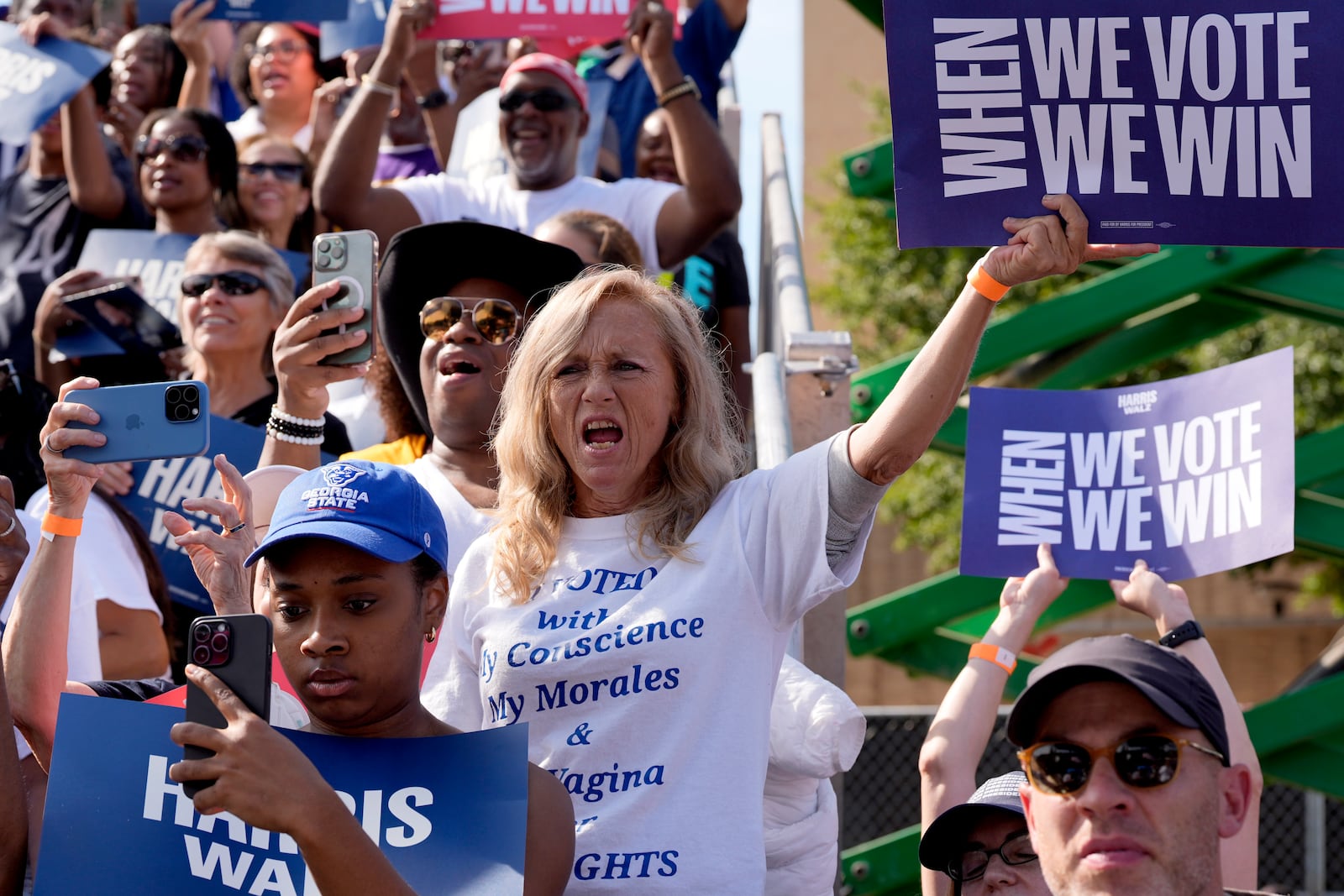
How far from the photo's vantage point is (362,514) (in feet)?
9.71

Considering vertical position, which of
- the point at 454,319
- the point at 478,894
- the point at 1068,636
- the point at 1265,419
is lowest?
the point at 1068,636

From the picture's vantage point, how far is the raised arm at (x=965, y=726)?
153 inches

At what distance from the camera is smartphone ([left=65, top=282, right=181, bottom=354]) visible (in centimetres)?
534

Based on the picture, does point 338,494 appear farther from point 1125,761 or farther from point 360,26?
point 360,26

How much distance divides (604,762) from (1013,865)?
2.82 feet

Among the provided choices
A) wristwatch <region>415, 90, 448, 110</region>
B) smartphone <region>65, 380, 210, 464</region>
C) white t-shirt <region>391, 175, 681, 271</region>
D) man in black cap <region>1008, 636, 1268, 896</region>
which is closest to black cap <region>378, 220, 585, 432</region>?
smartphone <region>65, 380, 210, 464</region>

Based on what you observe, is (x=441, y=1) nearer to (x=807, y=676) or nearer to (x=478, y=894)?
(x=807, y=676)

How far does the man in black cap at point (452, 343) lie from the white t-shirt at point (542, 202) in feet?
5.53

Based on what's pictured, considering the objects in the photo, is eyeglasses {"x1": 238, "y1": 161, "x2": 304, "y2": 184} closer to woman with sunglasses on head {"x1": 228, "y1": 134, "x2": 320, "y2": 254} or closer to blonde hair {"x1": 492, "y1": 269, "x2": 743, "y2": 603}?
woman with sunglasses on head {"x1": 228, "y1": 134, "x2": 320, "y2": 254}

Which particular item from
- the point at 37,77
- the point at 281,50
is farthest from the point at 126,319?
the point at 281,50

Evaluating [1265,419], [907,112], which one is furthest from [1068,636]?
[907,112]

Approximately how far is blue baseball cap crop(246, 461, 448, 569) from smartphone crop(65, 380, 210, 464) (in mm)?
257

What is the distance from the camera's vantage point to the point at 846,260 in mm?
22438

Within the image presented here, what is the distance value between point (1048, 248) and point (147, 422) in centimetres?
163
